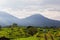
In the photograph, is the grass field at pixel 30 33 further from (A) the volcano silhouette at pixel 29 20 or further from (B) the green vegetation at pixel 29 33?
(A) the volcano silhouette at pixel 29 20

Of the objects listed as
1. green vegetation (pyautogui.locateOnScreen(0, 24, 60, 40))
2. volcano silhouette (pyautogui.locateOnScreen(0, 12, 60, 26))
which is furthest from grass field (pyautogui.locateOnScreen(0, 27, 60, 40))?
volcano silhouette (pyautogui.locateOnScreen(0, 12, 60, 26))

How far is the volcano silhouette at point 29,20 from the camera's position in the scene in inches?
134

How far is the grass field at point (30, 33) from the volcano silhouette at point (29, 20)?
4.3 inches

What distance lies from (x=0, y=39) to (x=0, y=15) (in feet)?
1.71

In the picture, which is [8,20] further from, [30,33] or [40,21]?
[40,21]

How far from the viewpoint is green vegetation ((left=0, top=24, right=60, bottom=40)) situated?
3.35 meters

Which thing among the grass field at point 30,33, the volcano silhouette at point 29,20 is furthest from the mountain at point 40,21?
the grass field at point 30,33

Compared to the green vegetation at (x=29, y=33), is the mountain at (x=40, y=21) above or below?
above

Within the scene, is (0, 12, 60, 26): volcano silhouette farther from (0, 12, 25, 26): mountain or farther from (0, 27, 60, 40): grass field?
(0, 27, 60, 40): grass field

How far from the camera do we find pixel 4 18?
11.2 ft

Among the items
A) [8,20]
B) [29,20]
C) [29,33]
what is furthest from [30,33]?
[8,20]

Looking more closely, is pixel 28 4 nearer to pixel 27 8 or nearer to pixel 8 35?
pixel 27 8

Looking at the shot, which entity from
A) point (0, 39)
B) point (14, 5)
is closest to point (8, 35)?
point (0, 39)

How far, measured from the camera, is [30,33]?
11.2ft
